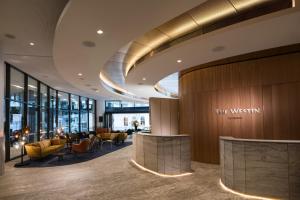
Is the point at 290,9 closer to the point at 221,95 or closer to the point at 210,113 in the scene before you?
the point at 221,95

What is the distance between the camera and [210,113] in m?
8.01

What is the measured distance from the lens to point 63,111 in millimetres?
16672

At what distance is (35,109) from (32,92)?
3.11ft

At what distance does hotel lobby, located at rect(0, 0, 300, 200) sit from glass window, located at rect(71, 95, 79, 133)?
290 inches

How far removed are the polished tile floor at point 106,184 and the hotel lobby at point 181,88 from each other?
0.04 meters

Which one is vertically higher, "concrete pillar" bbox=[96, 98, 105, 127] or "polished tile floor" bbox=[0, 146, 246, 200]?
→ "concrete pillar" bbox=[96, 98, 105, 127]

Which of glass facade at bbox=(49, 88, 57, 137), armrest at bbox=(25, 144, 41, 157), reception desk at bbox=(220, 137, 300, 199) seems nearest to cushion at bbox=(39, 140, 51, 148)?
armrest at bbox=(25, 144, 41, 157)

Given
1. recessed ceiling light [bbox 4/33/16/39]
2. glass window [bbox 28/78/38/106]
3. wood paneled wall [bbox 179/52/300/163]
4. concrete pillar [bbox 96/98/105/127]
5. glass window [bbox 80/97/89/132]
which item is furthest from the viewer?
concrete pillar [bbox 96/98/105/127]

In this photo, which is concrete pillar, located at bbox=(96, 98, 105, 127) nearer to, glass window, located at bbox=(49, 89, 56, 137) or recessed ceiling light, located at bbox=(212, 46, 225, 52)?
glass window, located at bbox=(49, 89, 56, 137)

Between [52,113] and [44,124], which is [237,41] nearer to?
[44,124]

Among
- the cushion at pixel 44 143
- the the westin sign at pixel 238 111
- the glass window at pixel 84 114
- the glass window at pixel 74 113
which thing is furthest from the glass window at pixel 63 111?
the the westin sign at pixel 238 111

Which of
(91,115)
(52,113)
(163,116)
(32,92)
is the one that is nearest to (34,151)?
(32,92)

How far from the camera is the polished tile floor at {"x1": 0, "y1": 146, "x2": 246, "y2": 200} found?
4.89 meters

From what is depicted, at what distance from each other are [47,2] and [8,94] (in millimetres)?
6237
